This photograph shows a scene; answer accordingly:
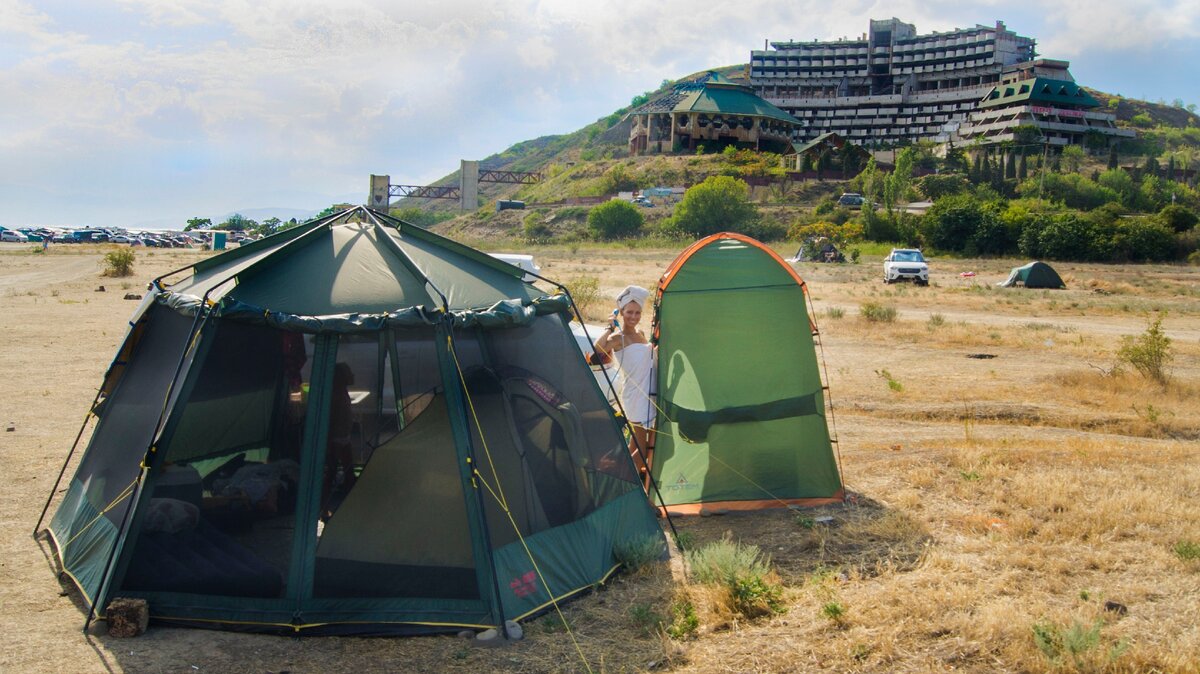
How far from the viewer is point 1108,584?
20.3 feet

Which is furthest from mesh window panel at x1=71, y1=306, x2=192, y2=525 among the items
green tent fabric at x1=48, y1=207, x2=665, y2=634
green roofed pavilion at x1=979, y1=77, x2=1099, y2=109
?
green roofed pavilion at x1=979, y1=77, x2=1099, y2=109

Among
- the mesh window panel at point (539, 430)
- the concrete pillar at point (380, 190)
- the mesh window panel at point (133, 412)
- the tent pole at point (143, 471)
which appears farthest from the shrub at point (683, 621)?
the concrete pillar at point (380, 190)

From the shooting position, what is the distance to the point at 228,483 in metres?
5.95

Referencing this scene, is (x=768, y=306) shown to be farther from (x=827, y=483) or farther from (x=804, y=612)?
(x=804, y=612)

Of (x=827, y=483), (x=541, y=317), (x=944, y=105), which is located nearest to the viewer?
(x=541, y=317)

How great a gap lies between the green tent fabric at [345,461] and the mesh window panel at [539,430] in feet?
0.05

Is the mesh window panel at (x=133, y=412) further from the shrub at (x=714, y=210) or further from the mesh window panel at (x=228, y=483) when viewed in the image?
the shrub at (x=714, y=210)

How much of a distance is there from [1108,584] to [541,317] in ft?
13.6

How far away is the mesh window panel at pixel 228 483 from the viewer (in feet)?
19.0

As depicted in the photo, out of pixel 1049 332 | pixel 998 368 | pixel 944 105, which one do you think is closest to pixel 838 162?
pixel 944 105

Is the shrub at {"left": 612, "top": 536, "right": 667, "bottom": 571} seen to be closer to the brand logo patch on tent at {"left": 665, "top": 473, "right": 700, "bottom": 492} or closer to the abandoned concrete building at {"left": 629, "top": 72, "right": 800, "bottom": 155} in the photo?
the brand logo patch on tent at {"left": 665, "top": 473, "right": 700, "bottom": 492}

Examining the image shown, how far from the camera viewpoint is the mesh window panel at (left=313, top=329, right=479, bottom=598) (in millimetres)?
5863

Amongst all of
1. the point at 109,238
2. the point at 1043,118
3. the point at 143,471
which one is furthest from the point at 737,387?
the point at 1043,118

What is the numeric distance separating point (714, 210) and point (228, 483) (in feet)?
220
